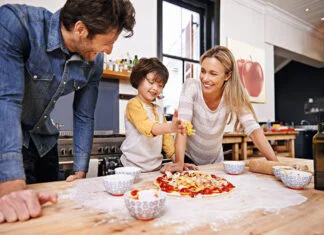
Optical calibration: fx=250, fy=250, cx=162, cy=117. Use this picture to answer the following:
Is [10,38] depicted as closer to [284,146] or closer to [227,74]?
[227,74]

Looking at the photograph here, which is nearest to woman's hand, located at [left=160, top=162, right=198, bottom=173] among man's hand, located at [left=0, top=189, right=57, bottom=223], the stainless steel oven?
man's hand, located at [left=0, top=189, right=57, bottom=223]

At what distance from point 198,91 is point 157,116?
322 mm

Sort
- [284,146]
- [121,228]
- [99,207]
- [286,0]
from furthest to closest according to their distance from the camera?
[286,0]
[284,146]
[99,207]
[121,228]

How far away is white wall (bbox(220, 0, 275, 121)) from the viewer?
172 inches

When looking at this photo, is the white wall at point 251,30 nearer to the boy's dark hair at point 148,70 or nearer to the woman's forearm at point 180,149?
the boy's dark hair at point 148,70

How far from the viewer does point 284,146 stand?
4.38m

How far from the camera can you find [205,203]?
78cm

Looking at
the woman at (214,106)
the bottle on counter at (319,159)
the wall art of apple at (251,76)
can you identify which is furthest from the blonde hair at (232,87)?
the wall art of apple at (251,76)

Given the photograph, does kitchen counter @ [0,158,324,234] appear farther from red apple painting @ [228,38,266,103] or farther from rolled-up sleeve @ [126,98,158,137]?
red apple painting @ [228,38,266,103]

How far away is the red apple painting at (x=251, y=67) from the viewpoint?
14.6ft

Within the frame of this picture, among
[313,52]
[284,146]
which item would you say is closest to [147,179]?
[284,146]

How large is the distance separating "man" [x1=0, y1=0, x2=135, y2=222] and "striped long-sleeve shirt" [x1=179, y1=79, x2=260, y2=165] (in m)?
0.63

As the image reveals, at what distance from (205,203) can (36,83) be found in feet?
2.67

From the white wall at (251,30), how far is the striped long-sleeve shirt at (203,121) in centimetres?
292
